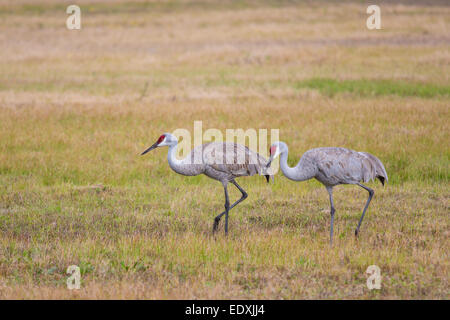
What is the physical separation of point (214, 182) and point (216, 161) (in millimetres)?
3058

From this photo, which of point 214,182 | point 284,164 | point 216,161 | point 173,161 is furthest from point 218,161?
point 214,182

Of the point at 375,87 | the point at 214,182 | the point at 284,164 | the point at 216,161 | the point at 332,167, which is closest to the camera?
the point at 284,164

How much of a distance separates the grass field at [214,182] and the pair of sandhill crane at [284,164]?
766mm

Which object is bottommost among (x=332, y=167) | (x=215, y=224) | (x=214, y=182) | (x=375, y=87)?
(x=215, y=224)

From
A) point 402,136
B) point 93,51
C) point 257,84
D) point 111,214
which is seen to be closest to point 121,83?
point 257,84

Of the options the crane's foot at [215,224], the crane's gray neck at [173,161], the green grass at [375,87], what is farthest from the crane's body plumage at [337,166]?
the green grass at [375,87]

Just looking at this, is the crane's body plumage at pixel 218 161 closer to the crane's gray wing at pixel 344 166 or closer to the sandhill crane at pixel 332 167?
the sandhill crane at pixel 332 167

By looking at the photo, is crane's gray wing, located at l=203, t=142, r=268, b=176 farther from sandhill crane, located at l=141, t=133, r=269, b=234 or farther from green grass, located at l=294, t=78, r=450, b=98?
green grass, located at l=294, t=78, r=450, b=98

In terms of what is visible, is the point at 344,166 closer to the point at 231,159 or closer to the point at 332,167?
the point at 332,167

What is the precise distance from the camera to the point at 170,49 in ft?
113

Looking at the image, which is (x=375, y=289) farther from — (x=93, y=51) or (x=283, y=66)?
(x=93, y=51)

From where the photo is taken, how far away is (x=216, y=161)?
904 cm

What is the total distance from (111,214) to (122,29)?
3506cm

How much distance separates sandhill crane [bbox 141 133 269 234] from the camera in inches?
352
